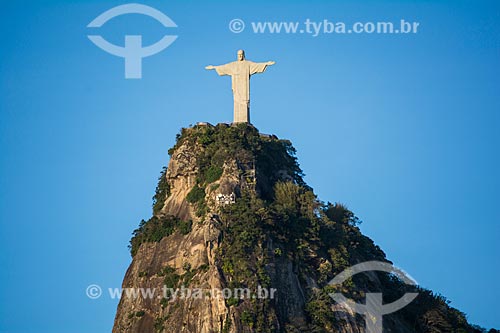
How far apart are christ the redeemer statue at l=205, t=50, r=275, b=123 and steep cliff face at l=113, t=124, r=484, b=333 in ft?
5.24

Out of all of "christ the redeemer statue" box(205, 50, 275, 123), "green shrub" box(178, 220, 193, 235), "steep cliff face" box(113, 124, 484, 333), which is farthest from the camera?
"christ the redeemer statue" box(205, 50, 275, 123)

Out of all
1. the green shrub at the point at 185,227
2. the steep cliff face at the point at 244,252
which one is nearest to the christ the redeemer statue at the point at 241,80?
the steep cliff face at the point at 244,252

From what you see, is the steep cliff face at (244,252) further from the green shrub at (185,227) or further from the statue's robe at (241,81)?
the statue's robe at (241,81)

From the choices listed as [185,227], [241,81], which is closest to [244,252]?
[185,227]

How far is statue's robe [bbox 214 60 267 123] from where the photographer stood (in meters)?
92.8

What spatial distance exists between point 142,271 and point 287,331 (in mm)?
11370

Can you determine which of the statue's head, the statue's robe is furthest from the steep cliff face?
the statue's head

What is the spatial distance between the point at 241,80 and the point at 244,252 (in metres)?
A: 15.3

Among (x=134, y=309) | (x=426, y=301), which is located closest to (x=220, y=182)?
(x=134, y=309)

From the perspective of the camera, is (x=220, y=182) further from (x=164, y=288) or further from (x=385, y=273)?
(x=385, y=273)

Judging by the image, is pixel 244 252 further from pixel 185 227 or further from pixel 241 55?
pixel 241 55

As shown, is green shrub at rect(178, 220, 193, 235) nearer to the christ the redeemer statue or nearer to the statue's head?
the christ the redeemer statue

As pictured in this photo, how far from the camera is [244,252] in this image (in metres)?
82.1

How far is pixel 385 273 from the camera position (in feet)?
311
